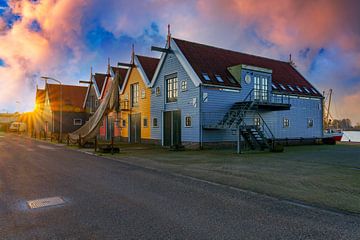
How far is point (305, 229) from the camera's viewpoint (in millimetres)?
5152

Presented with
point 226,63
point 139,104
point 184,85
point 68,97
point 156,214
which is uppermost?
point 226,63

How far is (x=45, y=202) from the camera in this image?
6844 millimetres

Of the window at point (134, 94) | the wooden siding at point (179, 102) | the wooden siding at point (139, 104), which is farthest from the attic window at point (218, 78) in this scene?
the window at point (134, 94)

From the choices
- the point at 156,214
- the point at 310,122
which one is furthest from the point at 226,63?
the point at 156,214

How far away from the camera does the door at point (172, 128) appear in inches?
949

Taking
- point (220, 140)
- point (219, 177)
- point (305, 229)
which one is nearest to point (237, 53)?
point (220, 140)

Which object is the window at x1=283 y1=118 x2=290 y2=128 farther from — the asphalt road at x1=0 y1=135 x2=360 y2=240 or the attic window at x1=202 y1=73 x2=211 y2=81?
the asphalt road at x1=0 y1=135 x2=360 y2=240

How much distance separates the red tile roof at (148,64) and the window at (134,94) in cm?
215

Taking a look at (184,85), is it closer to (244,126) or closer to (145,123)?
(244,126)

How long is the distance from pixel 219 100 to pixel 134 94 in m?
11.6

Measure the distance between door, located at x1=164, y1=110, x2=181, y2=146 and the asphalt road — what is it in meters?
14.9

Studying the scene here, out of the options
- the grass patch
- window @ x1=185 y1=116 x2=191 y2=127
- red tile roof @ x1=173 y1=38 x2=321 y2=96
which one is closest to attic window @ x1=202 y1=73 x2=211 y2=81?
red tile roof @ x1=173 y1=38 x2=321 y2=96

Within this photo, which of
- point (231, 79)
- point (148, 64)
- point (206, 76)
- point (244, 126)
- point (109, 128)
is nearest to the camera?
point (244, 126)

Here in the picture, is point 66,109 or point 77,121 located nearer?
point 66,109
